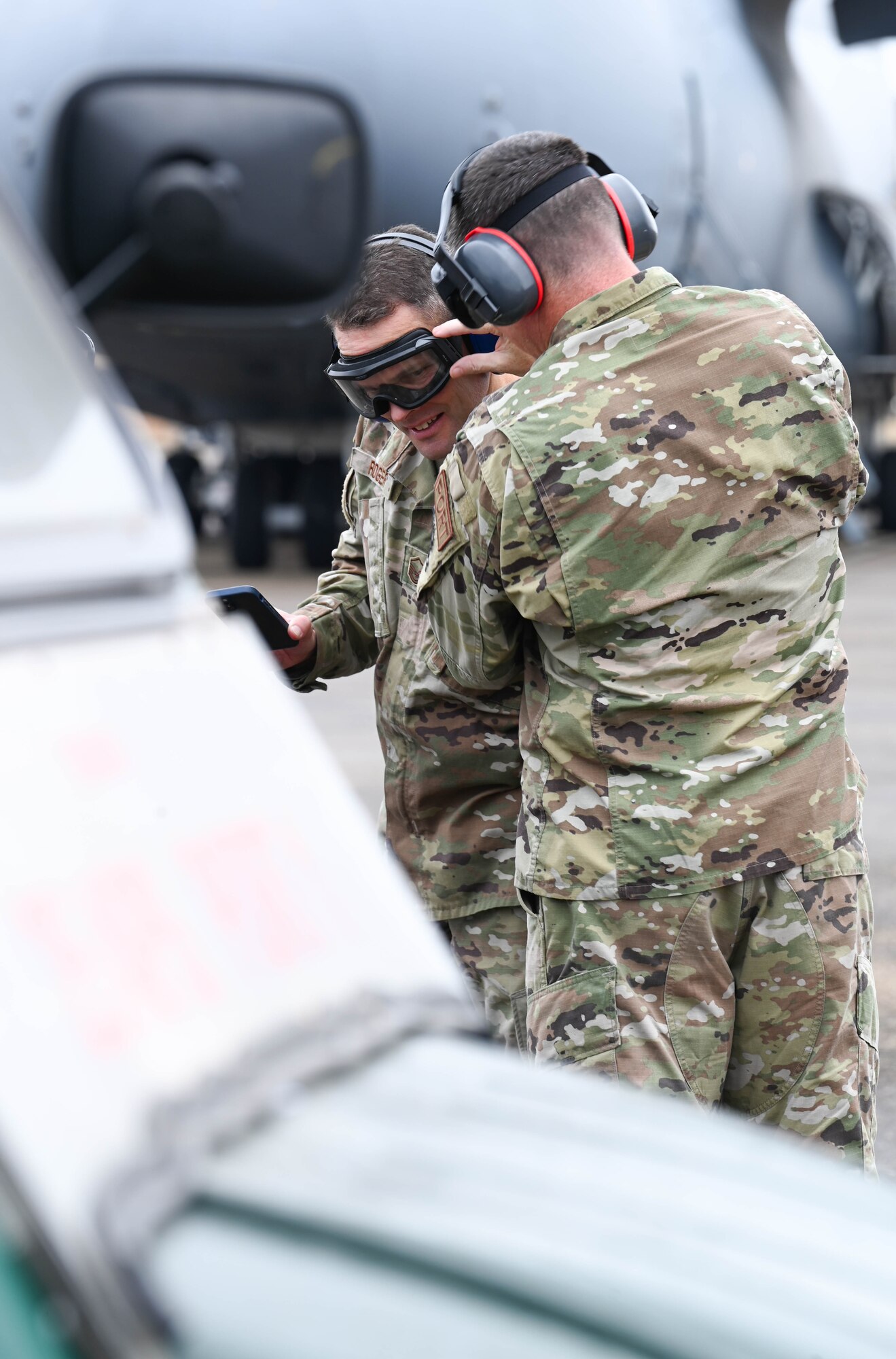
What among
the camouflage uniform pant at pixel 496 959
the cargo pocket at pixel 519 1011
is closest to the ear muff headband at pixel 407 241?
the camouflage uniform pant at pixel 496 959

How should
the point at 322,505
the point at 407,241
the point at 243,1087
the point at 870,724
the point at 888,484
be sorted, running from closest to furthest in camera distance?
the point at 243,1087 → the point at 407,241 → the point at 870,724 → the point at 322,505 → the point at 888,484

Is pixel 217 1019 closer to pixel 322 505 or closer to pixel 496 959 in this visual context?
pixel 496 959

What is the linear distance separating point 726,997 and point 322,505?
10.2m

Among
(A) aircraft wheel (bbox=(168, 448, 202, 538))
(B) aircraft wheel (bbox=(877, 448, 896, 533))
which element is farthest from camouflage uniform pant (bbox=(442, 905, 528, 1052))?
(B) aircraft wheel (bbox=(877, 448, 896, 533))

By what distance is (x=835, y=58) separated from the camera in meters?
11.8

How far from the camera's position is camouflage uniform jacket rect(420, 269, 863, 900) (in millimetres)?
1850

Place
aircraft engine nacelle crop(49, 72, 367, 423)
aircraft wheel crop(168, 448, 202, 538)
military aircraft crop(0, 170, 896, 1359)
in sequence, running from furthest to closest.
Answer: aircraft wheel crop(168, 448, 202, 538)
aircraft engine nacelle crop(49, 72, 367, 423)
military aircraft crop(0, 170, 896, 1359)

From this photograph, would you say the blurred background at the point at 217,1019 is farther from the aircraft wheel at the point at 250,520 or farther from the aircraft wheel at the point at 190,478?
the aircraft wheel at the point at 190,478

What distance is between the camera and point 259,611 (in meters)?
2.37

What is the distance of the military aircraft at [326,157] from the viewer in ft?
7.82

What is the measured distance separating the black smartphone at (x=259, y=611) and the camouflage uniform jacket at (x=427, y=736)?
0.14 m

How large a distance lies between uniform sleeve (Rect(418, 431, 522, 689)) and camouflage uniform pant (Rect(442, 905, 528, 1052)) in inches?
18.6

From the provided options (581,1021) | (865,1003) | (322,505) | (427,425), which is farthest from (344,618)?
(322,505)

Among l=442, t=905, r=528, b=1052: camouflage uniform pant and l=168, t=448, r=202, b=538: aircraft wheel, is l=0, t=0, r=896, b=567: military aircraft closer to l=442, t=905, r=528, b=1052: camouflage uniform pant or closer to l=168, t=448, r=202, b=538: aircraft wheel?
l=442, t=905, r=528, b=1052: camouflage uniform pant
